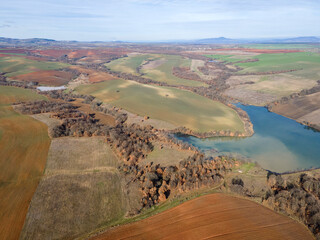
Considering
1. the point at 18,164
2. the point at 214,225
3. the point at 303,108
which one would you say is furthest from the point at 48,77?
the point at 303,108

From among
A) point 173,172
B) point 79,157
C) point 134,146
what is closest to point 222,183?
point 173,172

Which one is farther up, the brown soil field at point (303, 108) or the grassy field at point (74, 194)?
the brown soil field at point (303, 108)

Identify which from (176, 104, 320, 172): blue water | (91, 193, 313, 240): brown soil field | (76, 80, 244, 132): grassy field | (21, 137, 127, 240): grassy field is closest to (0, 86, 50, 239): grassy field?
(21, 137, 127, 240): grassy field

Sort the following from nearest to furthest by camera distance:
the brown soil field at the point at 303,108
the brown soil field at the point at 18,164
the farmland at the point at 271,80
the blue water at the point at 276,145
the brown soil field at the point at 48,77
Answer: the brown soil field at the point at 18,164 → the blue water at the point at 276,145 → the brown soil field at the point at 303,108 → the farmland at the point at 271,80 → the brown soil field at the point at 48,77

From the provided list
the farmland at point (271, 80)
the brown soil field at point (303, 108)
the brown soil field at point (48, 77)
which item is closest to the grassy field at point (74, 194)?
the brown soil field at point (303, 108)

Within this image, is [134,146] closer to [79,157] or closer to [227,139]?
[79,157]

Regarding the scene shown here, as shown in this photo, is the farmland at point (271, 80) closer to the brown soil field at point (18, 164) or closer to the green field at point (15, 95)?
the brown soil field at point (18, 164)
